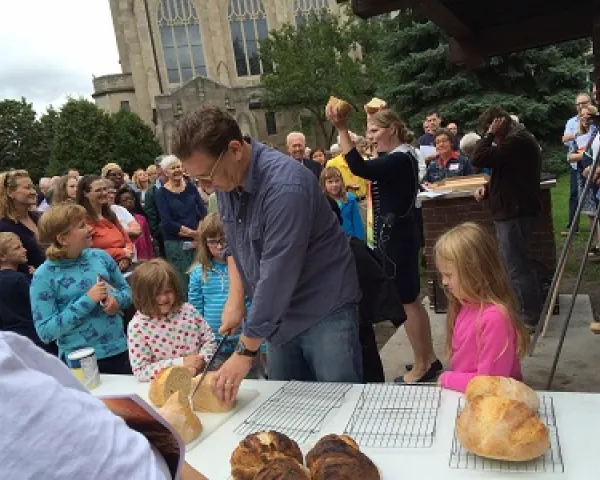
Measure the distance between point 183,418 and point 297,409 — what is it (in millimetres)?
368

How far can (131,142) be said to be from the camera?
1319 inches

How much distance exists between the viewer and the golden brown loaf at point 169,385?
75.6 inches

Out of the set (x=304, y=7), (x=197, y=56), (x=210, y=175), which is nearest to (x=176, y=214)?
(x=210, y=175)

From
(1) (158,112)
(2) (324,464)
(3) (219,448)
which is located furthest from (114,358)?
(1) (158,112)

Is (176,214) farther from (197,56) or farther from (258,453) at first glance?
(197,56)

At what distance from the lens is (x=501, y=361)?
1858 mm

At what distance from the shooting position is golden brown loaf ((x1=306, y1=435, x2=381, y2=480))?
129 centimetres

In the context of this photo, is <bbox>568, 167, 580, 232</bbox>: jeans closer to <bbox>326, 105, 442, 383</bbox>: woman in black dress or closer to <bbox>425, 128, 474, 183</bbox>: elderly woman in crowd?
<bbox>425, 128, 474, 183</bbox>: elderly woman in crowd

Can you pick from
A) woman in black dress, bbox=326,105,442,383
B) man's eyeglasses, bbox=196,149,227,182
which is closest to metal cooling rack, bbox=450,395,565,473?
man's eyeglasses, bbox=196,149,227,182

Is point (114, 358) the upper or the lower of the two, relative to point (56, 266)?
lower

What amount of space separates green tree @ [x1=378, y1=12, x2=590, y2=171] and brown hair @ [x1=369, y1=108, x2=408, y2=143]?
10.8 meters

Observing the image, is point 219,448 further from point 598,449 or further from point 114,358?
point 114,358

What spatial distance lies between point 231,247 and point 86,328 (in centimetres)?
121

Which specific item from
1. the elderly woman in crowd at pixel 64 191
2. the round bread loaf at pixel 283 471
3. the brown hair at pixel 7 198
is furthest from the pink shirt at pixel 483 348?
the elderly woman in crowd at pixel 64 191
